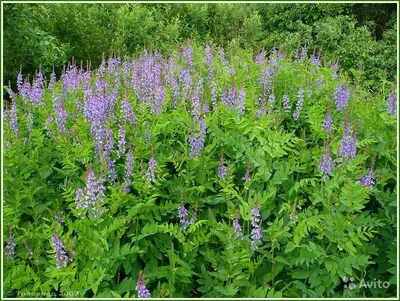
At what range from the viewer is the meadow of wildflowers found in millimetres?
2529

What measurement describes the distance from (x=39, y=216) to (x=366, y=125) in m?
2.59

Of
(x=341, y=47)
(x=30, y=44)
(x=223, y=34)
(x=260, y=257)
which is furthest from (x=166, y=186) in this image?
(x=223, y=34)

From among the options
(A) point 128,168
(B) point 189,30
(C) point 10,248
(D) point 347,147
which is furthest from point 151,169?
(B) point 189,30

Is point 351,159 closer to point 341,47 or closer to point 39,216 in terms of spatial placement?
point 39,216

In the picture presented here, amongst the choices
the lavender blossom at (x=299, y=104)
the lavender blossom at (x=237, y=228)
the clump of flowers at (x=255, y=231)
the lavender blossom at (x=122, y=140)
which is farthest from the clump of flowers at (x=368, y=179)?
the lavender blossom at (x=122, y=140)

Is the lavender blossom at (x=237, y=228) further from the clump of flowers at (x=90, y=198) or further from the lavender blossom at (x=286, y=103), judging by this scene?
the lavender blossom at (x=286, y=103)

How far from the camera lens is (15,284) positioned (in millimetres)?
2482

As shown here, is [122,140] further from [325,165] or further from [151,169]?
[325,165]

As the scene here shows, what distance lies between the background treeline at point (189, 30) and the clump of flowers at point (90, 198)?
12.9 feet

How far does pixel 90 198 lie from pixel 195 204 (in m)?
0.68

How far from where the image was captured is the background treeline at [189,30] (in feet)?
23.8

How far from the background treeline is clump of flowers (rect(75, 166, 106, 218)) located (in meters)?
3.94

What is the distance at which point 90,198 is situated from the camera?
8.51 feet

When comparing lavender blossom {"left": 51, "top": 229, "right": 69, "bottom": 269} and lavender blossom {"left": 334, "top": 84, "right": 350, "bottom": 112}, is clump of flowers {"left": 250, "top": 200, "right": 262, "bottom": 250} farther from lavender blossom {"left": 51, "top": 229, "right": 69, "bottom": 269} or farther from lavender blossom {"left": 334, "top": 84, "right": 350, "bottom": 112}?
lavender blossom {"left": 334, "top": 84, "right": 350, "bottom": 112}
